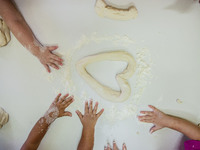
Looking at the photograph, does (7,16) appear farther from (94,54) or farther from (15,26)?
(94,54)

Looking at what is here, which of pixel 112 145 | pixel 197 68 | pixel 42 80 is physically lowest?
pixel 112 145

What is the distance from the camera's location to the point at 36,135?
43.1 inches

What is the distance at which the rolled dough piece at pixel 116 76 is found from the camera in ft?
3.46

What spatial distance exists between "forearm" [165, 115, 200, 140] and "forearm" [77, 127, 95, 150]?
1.40ft

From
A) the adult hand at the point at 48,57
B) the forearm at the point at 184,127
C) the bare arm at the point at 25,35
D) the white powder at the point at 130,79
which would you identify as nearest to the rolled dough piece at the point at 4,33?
the bare arm at the point at 25,35

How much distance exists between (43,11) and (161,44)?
0.67m

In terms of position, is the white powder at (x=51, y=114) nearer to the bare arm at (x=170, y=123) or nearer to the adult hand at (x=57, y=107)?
the adult hand at (x=57, y=107)

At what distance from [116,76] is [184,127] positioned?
0.47 m

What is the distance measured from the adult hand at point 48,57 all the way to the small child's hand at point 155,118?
1.81ft

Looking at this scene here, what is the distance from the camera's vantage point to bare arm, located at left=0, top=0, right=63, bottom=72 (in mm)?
1015

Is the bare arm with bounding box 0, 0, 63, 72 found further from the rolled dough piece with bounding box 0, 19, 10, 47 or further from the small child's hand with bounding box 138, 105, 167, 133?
the small child's hand with bounding box 138, 105, 167, 133

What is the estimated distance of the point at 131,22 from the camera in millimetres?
1057

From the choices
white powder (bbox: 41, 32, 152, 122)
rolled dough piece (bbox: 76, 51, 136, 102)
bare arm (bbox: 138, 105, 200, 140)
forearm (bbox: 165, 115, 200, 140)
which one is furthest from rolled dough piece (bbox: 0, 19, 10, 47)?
forearm (bbox: 165, 115, 200, 140)

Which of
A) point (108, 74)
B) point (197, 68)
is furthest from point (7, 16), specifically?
point (197, 68)
